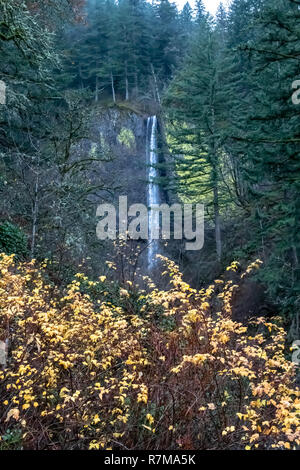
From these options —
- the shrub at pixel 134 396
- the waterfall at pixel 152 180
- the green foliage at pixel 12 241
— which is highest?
the waterfall at pixel 152 180

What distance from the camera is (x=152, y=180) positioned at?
770 inches

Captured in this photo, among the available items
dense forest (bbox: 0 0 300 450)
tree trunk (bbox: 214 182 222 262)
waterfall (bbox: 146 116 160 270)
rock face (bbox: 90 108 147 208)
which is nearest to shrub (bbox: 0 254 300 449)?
dense forest (bbox: 0 0 300 450)

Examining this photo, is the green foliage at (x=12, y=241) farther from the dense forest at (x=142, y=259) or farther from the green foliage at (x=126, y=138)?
the green foliage at (x=126, y=138)

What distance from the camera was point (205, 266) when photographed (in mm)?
16719

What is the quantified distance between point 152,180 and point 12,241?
447 inches

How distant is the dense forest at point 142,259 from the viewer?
11.1 ft

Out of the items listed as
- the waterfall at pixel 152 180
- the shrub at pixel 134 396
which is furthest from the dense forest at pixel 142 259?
the waterfall at pixel 152 180

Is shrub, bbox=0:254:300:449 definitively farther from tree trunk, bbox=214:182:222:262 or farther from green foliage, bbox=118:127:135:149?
green foliage, bbox=118:127:135:149

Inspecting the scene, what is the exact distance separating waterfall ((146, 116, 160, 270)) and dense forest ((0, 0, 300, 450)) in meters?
0.31

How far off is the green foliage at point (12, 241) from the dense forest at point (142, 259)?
0.16 feet

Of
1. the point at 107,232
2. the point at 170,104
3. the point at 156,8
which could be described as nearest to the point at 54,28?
the point at 107,232

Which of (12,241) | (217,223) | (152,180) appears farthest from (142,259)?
(12,241)

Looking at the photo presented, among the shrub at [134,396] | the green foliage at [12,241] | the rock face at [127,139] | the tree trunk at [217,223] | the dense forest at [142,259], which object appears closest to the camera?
the shrub at [134,396]
